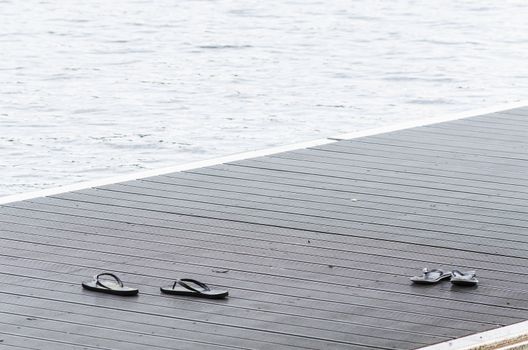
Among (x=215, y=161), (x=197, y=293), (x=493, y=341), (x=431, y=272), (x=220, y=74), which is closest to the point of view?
(x=493, y=341)

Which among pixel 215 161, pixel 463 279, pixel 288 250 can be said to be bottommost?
pixel 463 279

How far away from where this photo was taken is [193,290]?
21.5 feet

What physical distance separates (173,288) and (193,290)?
0.33 feet

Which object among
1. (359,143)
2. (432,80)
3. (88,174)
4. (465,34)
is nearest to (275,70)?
(432,80)

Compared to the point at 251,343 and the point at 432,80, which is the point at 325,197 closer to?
the point at 251,343

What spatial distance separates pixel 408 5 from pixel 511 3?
1768 millimetres

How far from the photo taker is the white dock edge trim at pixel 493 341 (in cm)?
589

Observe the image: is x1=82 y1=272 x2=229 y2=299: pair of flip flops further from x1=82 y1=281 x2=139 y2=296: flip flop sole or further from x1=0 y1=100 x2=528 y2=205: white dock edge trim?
x1=0 y1=100 x2=528 y2=205: white dock edge trim

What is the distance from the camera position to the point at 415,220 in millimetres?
7910

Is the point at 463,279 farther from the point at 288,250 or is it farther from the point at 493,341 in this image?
the point at 288,250

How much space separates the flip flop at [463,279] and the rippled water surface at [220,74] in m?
5.69

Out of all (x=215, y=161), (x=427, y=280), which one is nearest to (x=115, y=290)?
(x=427, y=280)

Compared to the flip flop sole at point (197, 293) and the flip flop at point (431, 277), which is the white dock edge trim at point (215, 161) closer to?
the flip flop sole at point (197, 293)

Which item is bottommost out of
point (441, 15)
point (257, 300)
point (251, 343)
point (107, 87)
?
point (251, 343)
